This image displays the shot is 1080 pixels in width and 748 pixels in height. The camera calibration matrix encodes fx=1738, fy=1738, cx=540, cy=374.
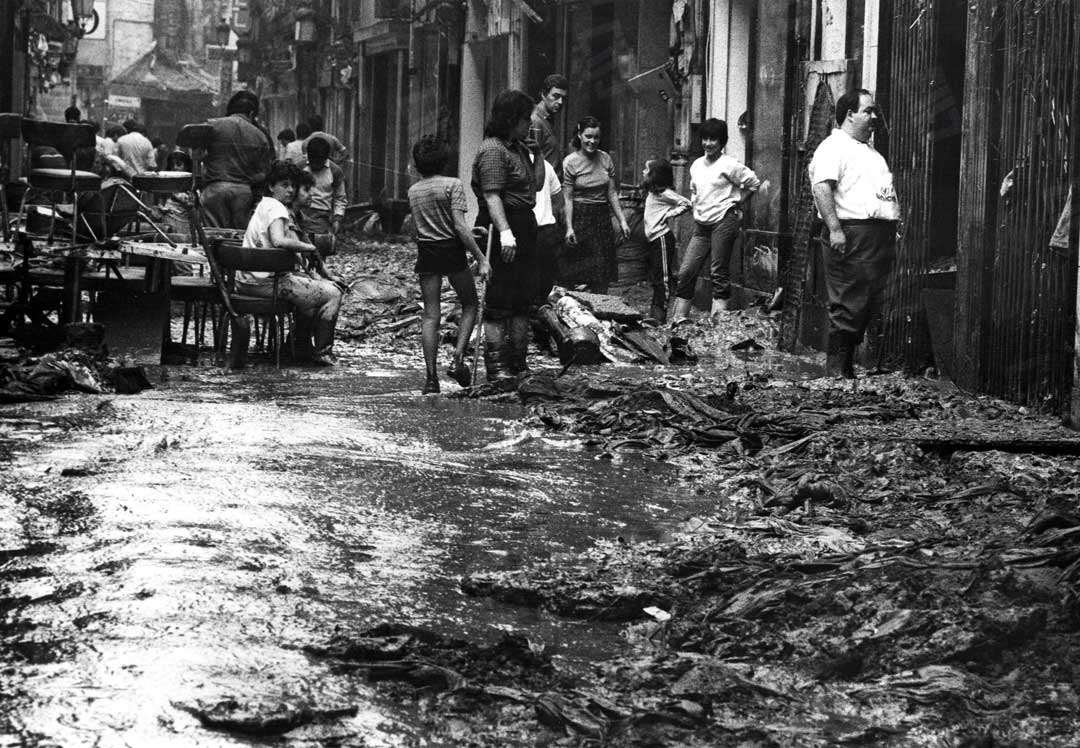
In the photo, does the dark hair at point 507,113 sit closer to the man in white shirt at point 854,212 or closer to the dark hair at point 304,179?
the man in white shirt at point 854,212

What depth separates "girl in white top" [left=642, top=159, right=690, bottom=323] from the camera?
625 inches

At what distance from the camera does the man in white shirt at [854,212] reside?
10859 mm

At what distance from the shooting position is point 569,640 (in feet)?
15.6

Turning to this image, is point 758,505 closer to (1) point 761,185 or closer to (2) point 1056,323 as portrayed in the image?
(2) point 1056,323

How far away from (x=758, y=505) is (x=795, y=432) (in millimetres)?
1780

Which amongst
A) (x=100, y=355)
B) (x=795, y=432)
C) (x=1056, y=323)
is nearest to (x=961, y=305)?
(x=1056, y=323)

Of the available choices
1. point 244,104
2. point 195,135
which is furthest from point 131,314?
point 244,104

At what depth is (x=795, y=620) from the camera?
4754mm

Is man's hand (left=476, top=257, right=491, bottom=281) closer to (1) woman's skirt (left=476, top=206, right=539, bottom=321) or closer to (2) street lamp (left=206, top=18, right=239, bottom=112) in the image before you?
(1) woman's skirt (left=476, top=206, right=539, bottom=321)

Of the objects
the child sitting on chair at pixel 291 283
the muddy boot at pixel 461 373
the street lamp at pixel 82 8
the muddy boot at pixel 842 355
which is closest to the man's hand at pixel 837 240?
the muddy boot at pixel 842 355

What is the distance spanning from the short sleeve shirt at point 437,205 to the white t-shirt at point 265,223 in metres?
1.41

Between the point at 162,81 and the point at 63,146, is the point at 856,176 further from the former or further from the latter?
the point at 162,81

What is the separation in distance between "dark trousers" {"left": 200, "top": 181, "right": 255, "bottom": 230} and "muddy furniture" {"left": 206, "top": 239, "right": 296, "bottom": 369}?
308 cm

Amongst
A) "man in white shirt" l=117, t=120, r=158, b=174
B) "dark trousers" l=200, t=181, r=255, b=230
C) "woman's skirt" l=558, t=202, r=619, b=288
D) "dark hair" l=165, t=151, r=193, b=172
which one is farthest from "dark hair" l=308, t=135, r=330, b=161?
"man in white shirt" l=117, t=120, r=158, b=174
